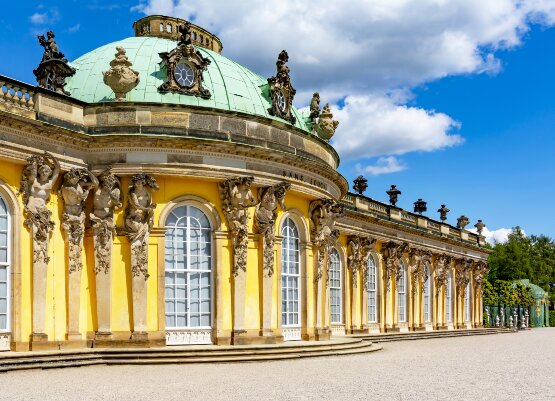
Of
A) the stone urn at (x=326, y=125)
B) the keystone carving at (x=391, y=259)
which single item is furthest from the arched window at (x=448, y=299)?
the stone urn at (x=326, y=125)

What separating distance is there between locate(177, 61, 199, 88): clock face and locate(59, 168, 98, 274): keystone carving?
452 cm

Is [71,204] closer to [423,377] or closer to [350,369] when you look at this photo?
[350,369]

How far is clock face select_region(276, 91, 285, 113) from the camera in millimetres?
24953

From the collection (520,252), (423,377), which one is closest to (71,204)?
(423,377)

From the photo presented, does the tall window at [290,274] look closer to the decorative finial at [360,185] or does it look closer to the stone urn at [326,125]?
the stone urn at [326,125]

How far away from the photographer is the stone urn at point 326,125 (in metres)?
28.2

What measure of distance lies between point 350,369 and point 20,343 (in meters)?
7.96

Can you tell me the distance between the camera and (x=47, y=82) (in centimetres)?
2270

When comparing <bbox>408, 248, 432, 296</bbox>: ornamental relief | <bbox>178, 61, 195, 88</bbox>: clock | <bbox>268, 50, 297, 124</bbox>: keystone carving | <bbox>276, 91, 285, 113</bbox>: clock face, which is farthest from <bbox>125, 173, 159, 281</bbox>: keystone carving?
<bbox>408, 248, 432, 296</bbox>: ornamental relief

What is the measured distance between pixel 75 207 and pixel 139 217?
1.69 metres

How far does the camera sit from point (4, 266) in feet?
60.4

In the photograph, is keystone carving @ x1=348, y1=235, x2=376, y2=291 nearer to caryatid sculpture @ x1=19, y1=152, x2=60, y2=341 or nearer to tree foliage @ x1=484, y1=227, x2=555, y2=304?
caryatid sculpture @ x1=19, y1=152, x2=60, y2=341

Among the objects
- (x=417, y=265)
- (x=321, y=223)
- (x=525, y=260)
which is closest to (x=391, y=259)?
(x=417, y=265)

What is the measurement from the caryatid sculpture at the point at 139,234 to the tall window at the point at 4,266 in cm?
325
